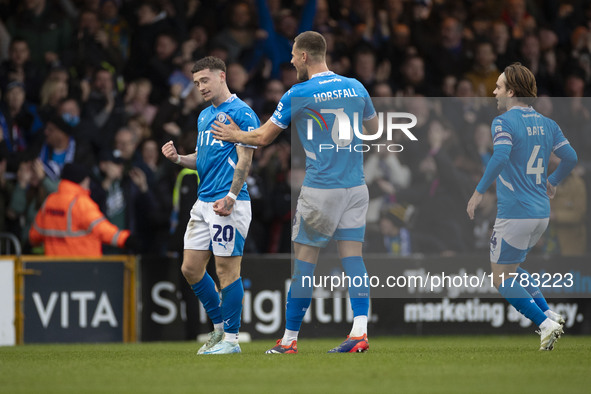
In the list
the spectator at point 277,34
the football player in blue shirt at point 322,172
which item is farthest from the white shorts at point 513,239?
the spectator at point 277,34

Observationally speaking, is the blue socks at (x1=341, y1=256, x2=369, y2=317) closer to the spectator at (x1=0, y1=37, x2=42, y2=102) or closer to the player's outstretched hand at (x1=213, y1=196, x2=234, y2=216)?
the player's outstretched hand at (x1=213, y1=196, x2=234, y2=216)

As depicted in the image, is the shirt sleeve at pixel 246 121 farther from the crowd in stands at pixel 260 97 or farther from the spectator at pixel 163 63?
the spectator at pixel 163 63

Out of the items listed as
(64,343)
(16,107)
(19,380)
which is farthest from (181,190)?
(19,380)

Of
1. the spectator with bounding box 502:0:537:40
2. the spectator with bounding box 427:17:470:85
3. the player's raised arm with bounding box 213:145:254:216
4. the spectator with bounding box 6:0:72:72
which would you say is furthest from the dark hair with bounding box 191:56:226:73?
the spectator with bounding box 502:0:537:40

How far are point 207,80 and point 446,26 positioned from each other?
839cm

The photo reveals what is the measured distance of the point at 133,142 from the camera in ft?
43.5

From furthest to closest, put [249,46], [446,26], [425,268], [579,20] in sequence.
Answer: [579,20]
[446,26]
[249,46]
[425,268]

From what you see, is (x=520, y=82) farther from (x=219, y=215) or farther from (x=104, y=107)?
(x=104, y=107)

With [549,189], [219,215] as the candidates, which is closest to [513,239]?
[549,189]

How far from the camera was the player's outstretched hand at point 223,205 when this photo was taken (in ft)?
27.2

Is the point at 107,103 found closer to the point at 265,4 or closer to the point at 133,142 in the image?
the point at 133,142

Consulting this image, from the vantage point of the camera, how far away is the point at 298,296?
8281 mm

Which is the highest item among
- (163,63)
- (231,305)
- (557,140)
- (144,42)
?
(144,42)

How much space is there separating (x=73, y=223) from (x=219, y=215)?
4.09 m
